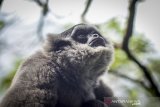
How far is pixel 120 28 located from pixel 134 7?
292 mm

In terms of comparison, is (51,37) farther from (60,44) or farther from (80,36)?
(80,36)

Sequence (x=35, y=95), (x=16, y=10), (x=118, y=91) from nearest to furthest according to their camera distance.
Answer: (x=35, y=95) → (x=16, y=10) → (x=118, y=91)

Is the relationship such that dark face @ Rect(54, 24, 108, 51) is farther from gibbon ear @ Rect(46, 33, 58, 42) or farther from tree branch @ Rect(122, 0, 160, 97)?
tree branch @ Rect(122, 0, 160, 97)

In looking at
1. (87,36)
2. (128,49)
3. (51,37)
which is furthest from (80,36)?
(128,49)

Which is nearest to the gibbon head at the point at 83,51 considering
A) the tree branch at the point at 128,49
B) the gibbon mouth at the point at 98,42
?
the gibbon mouth at the point at 98,42

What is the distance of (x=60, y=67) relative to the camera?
2.61 m

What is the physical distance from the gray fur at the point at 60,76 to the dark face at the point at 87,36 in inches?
0.8

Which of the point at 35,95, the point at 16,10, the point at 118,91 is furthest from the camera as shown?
the point at 118,91

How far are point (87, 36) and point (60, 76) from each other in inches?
11.9

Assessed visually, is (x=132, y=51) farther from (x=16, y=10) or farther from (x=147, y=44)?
(x=16, y=10)

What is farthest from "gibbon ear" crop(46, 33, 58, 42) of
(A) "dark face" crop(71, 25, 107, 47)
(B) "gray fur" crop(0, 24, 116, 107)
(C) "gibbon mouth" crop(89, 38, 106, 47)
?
(C) "gibbon mouth" crop(89, 38, 106, 47)

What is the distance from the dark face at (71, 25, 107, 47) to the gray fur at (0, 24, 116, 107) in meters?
0.02

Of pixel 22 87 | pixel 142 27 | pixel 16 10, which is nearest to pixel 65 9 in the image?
pixel 16 10

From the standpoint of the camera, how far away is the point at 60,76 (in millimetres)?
2592
